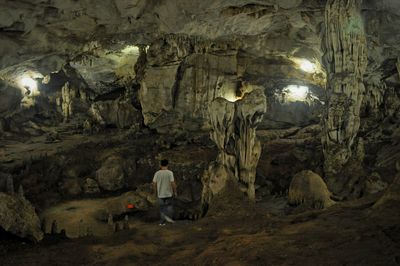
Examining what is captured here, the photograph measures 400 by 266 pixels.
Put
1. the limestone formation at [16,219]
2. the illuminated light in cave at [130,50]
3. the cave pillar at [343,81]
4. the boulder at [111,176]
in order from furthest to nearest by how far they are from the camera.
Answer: the illuminated light in cave at [130,50] → the boulder at [111,176] → the cave pillar at [343,81] → the limestone formation at [16,219]

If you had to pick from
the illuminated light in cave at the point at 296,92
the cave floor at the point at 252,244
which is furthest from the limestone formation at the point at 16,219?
the illuminated light in cave at the point at 296,92

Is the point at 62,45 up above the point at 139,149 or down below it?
above

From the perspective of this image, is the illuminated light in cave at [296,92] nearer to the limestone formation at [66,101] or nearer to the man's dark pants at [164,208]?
the limestone formation at [66,101]

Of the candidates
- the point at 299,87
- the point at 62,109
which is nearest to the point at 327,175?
the point at 299,87

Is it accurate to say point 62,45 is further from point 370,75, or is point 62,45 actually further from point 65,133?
point 370,75

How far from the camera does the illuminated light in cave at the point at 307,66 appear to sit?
19.6 m

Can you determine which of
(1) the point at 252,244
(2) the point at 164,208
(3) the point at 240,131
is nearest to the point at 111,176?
(3) the point at 240,131

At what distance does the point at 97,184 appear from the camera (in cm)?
1488

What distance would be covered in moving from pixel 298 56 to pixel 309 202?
11.2 m

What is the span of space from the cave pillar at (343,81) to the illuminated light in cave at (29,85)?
15.7m

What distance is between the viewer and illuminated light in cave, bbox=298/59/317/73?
1959 cm

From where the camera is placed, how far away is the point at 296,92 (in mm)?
22547

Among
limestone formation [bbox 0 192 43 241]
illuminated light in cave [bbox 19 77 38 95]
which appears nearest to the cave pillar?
limestone formation [bbox 0 192 43 241]

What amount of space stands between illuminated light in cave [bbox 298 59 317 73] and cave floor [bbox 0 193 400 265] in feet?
49.3
